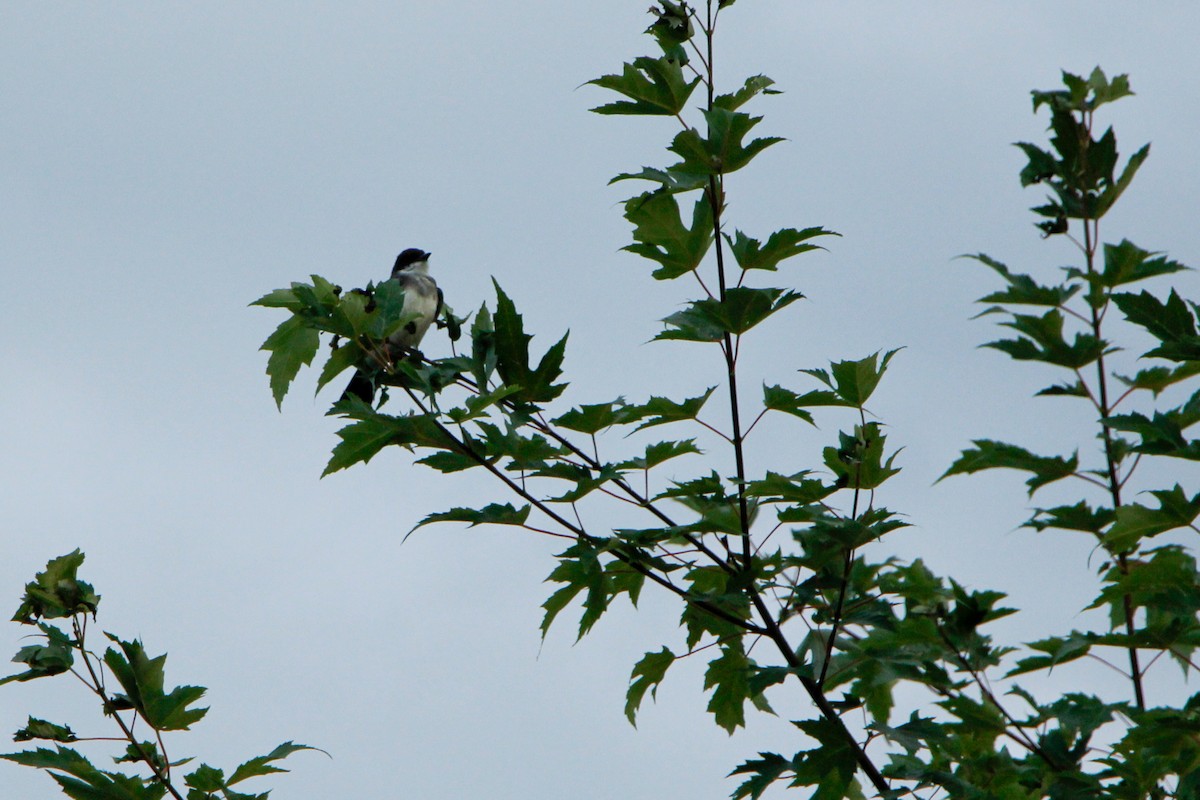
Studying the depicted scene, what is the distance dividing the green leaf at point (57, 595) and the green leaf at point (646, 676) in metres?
1.87

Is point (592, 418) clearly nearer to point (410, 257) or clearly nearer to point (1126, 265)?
point (1126, 265)

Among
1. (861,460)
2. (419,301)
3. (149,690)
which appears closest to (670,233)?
(861,460)

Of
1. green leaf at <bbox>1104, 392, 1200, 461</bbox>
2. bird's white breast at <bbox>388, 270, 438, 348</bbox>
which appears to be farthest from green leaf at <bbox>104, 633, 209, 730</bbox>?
bird's white breast at <bbox>388, 270, 438, 348</bbox>

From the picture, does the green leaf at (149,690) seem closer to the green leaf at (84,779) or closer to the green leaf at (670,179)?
the green leaf at (84,779)

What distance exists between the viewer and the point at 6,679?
4008 mm

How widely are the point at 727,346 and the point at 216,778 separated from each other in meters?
2.11

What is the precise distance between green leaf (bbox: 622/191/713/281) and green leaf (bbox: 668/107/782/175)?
136 mm

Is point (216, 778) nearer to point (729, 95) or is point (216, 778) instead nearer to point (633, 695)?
point (633, 695)

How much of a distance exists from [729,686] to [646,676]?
0.30m

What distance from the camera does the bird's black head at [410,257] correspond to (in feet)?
38.5

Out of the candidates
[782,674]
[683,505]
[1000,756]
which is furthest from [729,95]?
[1000,756]

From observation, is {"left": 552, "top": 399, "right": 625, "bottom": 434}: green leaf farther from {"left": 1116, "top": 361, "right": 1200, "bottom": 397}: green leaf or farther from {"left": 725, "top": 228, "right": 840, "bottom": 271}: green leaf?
{"left": 1116, "top": 361, "right": 1200, "bottom": 397}: green leaf

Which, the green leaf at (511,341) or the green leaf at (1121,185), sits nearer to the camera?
the green leaf at (511,341)

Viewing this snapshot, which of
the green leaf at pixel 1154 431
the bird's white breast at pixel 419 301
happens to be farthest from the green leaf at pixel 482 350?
the bird's white breast at pixel 419 301
